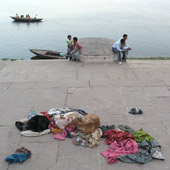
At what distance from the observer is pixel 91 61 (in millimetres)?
10055

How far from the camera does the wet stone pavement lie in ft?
15.1

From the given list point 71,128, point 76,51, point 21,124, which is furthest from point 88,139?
point 76,51

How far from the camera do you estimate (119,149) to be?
186 inches

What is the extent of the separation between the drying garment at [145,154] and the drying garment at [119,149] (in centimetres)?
10

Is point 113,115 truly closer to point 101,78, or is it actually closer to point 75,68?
point 101,78

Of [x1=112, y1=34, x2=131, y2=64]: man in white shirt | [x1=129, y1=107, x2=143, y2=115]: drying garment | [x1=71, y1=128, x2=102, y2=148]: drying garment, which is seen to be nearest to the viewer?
[x1=71, y1=128, x2=102, y2=148]: drying garment

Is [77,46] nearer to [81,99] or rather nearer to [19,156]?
[81,99]

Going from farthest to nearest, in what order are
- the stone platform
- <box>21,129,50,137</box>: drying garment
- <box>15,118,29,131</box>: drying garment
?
the stone platform → <box>15,118,29,131</box>: drying garment → <box>21,129,50,137</box>: drying garment

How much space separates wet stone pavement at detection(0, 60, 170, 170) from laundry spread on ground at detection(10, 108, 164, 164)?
5.0 inches

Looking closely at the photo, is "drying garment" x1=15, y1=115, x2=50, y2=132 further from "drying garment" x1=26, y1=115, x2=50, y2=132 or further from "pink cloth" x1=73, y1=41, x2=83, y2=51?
"pink cloth" x1=73, y1=41, x2=83, y2=51

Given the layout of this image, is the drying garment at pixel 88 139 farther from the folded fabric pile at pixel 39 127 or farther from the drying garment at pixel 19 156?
the drying garment at pixel 19 156

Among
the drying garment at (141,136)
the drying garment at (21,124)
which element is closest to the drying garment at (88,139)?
the drying garment at (141,136)

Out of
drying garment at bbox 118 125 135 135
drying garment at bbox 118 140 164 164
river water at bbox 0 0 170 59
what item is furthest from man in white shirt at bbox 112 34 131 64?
river water at bbox 0 0 170 59

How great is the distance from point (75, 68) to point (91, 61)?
3.00 ft
